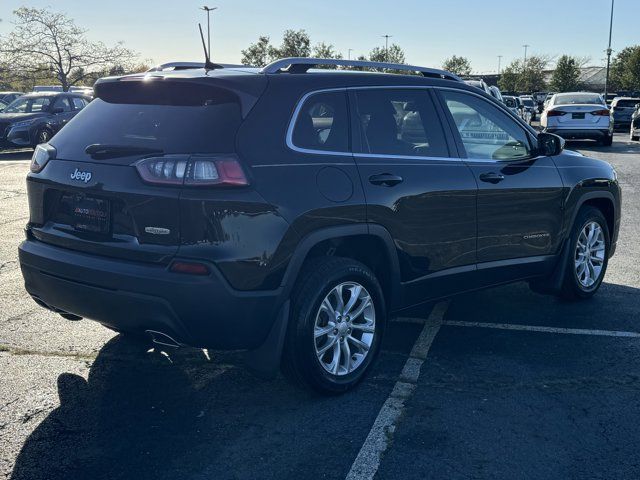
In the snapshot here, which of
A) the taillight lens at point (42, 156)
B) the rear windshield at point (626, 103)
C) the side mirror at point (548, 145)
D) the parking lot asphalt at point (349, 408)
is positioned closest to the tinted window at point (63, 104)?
the parking lot asphalt at point (349, 408)

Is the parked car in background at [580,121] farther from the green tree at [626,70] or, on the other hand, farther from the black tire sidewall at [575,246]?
the green tree at [626,70]

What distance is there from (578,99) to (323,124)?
21.5 m

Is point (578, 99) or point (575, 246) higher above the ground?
point (578, 99)

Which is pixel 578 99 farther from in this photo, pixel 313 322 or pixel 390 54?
pixel 390 54

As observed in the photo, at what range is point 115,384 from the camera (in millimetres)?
4305

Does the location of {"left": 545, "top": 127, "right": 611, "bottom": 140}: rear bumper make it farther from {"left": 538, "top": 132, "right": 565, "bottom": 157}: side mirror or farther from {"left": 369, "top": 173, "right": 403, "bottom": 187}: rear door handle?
{"left": 369, "top": 173, "right": 403, "bottom": 187}: rear door handle

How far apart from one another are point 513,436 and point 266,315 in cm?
137

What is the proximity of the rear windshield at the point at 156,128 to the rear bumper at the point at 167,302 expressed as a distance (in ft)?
1.96

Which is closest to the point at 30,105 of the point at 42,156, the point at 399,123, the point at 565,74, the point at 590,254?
the point at 42,156

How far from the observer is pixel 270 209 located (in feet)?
12.0

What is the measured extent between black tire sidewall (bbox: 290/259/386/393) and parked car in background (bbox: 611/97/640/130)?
109ft

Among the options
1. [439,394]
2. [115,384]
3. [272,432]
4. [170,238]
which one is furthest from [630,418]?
[115,384]

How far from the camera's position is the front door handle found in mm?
4941

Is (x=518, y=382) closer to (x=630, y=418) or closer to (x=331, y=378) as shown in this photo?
(x=630, y=418)
